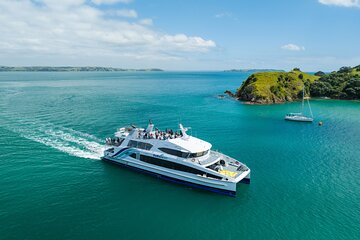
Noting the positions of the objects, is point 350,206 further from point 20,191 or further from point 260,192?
point 20,191

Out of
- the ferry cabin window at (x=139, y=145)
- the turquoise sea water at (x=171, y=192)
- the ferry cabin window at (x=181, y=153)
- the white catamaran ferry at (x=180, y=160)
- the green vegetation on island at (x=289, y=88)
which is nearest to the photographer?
the turquoise sea water at (x=171, y=192)

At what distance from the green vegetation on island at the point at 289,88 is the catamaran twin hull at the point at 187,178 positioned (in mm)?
74565

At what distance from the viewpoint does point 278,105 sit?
320ft

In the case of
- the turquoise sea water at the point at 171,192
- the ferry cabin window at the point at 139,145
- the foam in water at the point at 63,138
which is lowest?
the turquoise sea water at the point at 171,192

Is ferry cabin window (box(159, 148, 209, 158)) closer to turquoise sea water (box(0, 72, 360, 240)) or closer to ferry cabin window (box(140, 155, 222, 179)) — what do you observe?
ferry cabin window (box(140, 155, 222, 179))

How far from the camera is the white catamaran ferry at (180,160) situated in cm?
3058

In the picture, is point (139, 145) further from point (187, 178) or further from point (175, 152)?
point (187, 178)

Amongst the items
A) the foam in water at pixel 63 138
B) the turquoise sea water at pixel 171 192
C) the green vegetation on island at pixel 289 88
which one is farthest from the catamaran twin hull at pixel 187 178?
the green vegetation on island at pixel 289 88

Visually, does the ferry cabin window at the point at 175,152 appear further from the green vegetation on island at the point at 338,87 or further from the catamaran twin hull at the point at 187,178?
the green vegetation on island at the point at 338,87

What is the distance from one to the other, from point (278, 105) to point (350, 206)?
73766 millimetres

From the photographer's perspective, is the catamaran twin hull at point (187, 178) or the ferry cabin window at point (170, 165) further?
the ferry cabin window at point (170, 165)

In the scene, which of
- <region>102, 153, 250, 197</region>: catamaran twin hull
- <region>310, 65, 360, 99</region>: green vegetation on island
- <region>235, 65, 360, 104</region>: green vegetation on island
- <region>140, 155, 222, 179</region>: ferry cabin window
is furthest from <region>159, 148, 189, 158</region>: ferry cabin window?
<region>310, 65, 360, 99</region>: green vegetation on island

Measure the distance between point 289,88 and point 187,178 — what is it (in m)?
101

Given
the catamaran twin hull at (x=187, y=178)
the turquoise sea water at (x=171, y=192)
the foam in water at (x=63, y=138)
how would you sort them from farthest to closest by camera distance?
1. the foam in water at (x=63, y=138)
2. the catamaran twin hull at (x=187, y=178)
3. the turquoise sea water at (x=171, y=192)
